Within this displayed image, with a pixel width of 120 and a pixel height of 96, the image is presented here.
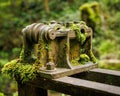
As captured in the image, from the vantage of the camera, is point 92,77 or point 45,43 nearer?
point 45,43

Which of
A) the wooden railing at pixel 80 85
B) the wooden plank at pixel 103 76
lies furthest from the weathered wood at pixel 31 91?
the wooden plank at pixel 103 76

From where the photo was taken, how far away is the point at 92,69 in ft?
10.9

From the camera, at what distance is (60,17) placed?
15.8 meters

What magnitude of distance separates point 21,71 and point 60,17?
500 inches

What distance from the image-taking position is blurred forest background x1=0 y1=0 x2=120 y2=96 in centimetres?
1238

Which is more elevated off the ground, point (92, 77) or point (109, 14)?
point (109, 14)

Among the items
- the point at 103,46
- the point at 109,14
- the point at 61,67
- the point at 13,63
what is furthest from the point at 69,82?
the point at 109,14

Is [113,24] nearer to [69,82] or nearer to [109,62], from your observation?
[109,62]

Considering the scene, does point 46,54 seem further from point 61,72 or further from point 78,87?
point 78,87

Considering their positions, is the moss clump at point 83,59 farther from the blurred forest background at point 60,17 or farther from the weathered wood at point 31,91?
the blurred forest background at point 60,17

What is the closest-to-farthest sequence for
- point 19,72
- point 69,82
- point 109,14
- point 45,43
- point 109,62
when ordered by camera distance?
point 69,82 < point 45,43 < point 19,72 < point 109,62 < point 109,14

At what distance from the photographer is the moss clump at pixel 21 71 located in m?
3.07

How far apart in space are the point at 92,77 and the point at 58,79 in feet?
1.81

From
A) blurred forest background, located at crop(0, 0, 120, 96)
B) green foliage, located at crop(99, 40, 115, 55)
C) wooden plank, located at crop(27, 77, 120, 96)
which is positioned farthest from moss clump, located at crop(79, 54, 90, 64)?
green foliage, located at crop(99, 40, 115, 55)
